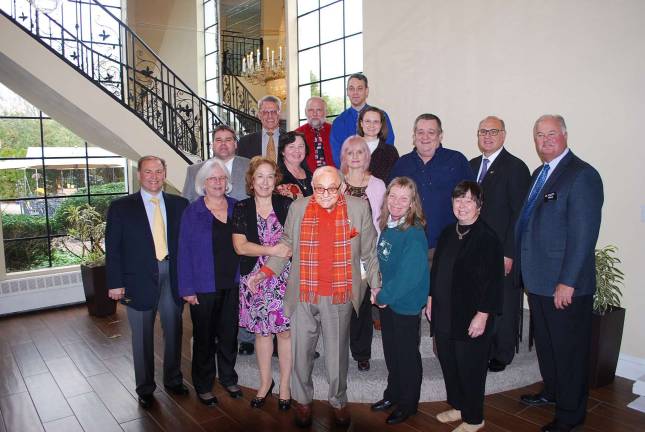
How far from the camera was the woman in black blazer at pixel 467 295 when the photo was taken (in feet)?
8.18

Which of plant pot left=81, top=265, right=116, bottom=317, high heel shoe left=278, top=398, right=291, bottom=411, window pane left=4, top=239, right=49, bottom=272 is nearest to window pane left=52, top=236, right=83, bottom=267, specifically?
window pane left=4, top=239, right=49, bottom=272

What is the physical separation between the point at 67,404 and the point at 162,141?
11.1 feet

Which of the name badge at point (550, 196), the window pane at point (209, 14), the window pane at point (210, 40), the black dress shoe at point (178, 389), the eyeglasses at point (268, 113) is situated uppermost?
the window pane at point (209, 14)

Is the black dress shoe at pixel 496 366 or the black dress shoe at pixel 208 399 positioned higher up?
the black dress shoe at pixel 496 366

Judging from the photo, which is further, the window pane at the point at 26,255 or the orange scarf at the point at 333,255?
the window pane at the point at 26,255

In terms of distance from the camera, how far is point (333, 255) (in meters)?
2.66

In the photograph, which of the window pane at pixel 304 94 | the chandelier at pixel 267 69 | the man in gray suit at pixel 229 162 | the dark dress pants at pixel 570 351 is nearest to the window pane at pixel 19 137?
the chandelier at pixel 267 69

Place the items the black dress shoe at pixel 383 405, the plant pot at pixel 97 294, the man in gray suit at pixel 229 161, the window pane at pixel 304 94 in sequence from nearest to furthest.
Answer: the black dress shoe at pixel 383 405 < the man in gray suit at pixel 229 161 < the plant pot at pixel 97 294 < the window pane at pixel 304 94

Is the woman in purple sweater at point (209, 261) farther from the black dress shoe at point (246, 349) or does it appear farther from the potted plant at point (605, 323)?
the potted plant at point (605, 323)

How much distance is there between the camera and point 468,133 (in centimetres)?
437

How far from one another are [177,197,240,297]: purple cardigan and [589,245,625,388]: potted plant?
2.68 meters

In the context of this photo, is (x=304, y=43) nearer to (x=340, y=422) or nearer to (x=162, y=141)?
(x=162, y=141)

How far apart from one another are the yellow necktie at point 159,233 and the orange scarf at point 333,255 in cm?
109

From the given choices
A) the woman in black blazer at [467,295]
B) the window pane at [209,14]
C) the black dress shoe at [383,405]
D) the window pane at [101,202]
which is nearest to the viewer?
the woman in black blazer at [467,295]
